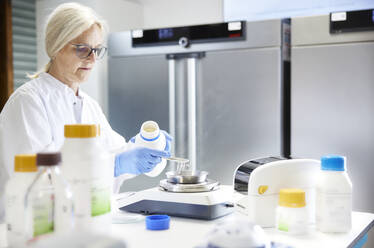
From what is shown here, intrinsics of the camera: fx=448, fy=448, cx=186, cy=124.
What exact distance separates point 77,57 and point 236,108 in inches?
42.3

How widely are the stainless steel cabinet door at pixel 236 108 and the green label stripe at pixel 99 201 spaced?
1618 millimetres

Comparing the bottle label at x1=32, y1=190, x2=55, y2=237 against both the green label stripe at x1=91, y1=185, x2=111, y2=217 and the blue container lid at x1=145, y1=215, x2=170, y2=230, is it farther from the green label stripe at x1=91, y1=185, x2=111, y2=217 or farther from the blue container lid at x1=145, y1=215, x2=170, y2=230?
the blue container lid at x1=145, y1=215, x2=170, y2=230

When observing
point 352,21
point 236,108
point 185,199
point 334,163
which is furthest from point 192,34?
Result: point 334,163

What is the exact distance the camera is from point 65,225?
93 centimetres

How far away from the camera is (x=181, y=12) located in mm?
3398

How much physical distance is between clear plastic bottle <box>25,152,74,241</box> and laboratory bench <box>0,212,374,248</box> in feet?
0.71

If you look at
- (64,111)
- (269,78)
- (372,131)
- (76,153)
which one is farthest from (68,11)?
(372,131)

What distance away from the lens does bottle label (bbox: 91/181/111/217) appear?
949mm

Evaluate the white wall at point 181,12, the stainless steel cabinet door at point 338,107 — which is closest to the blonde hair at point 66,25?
the stainless steel cabinet door at point 338,107

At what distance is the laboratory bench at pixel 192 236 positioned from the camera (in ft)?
3.71

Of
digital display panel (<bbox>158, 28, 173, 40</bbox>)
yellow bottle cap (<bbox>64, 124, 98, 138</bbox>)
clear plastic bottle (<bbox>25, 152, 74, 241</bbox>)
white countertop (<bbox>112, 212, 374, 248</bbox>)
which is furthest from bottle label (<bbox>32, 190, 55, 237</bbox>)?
digital display panel (<bbox>158, 28, 173, 40</bbox>)

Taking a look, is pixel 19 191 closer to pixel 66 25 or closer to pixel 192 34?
pixel 66 25

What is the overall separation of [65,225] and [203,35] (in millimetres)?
1923

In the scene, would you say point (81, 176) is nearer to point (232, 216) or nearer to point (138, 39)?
point (232, 216)
